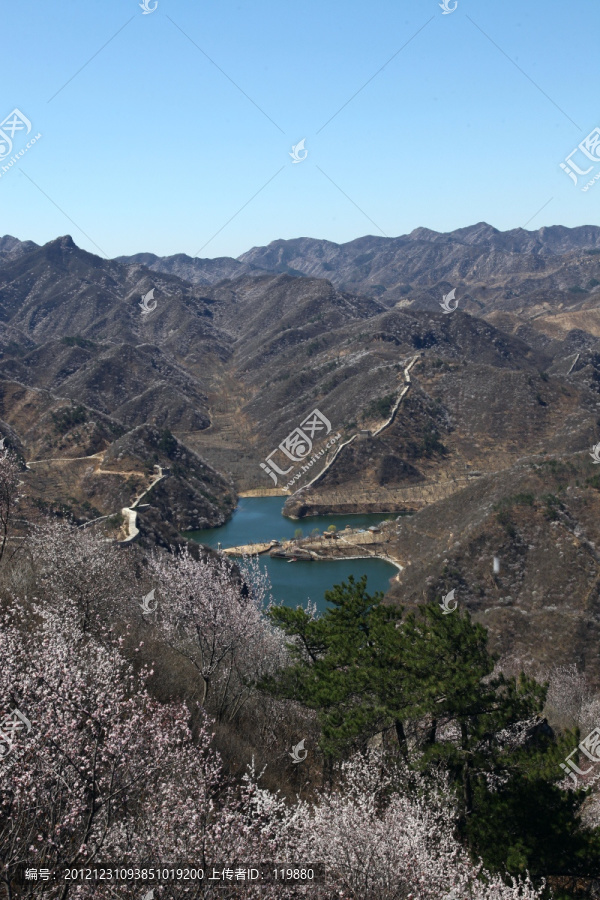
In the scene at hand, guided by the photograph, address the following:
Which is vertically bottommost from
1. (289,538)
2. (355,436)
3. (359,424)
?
(289,538)

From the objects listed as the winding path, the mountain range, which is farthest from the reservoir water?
the winding path

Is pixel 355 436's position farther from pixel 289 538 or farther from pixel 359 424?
pixel 289 538

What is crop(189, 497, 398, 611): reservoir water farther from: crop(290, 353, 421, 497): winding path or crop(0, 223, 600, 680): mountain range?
crop(290, 353, 421, 497): winding path

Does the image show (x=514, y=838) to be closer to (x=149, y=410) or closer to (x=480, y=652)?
(x=480, y=652)

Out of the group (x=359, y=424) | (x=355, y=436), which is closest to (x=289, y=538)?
(x=355, y=436)

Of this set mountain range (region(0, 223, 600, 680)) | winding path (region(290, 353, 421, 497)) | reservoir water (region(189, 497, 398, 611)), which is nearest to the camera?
mountain range (region(0, 223, 600, 680))

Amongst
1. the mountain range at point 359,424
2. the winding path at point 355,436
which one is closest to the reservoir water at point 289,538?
the mountain range at point 359,424

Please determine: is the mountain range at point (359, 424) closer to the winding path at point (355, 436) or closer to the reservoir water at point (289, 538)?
the winding path at point (355, 436)

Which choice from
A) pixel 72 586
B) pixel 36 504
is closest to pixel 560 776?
pixel 72 586
